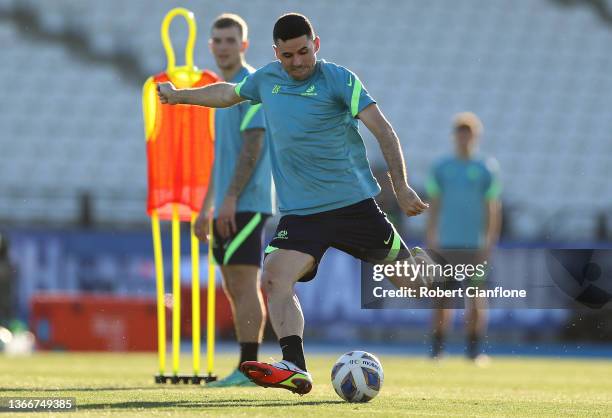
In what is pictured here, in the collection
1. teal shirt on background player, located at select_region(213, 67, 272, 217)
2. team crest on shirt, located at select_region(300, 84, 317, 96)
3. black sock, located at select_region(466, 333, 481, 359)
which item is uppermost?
team crest on shirt, located at select_region(300, 84, 317, 96)

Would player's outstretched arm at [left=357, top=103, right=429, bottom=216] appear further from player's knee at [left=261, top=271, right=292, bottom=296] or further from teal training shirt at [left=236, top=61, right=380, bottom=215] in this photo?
player's knee at [left=261, top=271, right=292, bottom=296]

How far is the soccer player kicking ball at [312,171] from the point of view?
5.27 m

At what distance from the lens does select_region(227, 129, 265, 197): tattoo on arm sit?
6.66 metres

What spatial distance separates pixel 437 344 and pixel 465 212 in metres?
1.23

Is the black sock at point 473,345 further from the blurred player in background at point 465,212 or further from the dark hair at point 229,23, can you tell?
the dark hair at point 229,23

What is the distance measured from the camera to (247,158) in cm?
670

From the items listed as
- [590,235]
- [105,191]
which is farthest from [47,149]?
[590,235]

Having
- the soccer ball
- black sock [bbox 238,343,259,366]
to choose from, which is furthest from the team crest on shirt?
black sock [bbox 238,343,259,366]

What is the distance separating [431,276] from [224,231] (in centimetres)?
141

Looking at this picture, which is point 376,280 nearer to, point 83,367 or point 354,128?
point 354,128

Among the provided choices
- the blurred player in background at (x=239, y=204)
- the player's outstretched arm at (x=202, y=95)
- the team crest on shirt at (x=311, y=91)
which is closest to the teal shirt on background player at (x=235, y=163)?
the blurred player in background at (x=239, y=204)

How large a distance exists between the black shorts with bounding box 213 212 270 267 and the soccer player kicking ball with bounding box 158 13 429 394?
4.24 feet

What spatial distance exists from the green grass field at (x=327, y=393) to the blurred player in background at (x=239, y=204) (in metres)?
0.59

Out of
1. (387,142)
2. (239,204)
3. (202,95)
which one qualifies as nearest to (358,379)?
(387,142)
